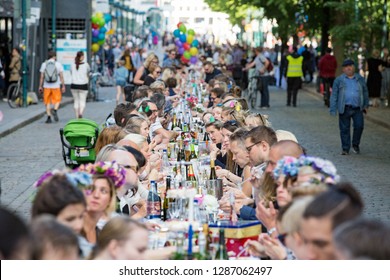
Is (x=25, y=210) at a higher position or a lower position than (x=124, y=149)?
lower

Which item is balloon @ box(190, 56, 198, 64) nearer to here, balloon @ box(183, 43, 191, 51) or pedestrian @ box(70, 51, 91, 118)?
balloon @ box(183, 43, 191, 51)

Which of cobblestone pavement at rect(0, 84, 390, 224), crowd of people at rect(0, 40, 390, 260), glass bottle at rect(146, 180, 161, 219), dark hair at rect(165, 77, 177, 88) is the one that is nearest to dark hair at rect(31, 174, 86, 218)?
crowd of people at rect(0, 40, 390, 260)

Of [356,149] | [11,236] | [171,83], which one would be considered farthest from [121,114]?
[11,236]

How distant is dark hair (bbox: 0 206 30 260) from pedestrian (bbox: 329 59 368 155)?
59.0 ft

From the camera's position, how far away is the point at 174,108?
845 inches

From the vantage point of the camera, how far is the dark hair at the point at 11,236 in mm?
4652

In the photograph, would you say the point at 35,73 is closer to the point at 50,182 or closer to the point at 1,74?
the point at 1,74

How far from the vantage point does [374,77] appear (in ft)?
115

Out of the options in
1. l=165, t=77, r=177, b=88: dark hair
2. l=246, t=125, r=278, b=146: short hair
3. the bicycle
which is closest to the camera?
l=246, t=125, r=278, b=146: short hair

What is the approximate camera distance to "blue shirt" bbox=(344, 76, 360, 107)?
22.7 metres

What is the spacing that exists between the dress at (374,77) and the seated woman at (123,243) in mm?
29090

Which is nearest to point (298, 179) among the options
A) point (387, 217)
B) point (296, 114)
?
point (387, 217)

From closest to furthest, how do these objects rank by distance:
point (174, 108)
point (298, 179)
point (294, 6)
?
point (298, 179) → point (174, 108) → point (294, 6)
